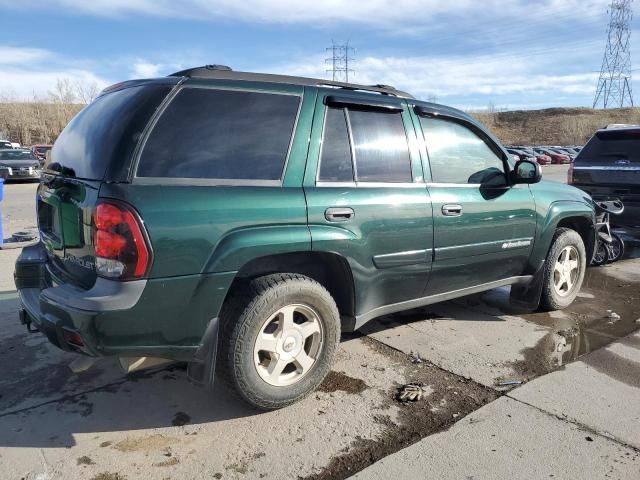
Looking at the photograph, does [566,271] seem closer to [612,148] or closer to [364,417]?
[364,417]

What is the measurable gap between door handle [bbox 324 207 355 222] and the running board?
69cm

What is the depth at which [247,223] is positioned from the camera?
9.29 ft

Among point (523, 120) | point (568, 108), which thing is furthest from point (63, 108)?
point (568, 108)

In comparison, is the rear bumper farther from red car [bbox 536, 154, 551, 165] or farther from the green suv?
red car [bbox 536, 154, 551, 165]

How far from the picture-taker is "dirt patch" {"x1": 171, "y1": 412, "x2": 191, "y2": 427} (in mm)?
3066

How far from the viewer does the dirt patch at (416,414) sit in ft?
8.85

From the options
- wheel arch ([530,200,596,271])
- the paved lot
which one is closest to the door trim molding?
the paved lot

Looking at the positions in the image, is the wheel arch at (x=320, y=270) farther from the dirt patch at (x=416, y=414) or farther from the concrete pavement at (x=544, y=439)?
the concrete pavement at (x=544, y=439)

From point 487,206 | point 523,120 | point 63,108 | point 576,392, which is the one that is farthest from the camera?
point 523,120

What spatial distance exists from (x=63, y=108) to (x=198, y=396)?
81.9 metres

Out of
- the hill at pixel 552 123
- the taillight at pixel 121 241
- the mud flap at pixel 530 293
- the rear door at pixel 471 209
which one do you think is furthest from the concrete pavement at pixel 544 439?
the hill at pixel 552 123

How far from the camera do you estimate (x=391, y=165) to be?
3635mm

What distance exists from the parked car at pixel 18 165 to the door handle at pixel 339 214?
22.4m

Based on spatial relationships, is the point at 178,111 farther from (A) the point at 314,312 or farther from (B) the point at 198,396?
(B) the point at 198,396
